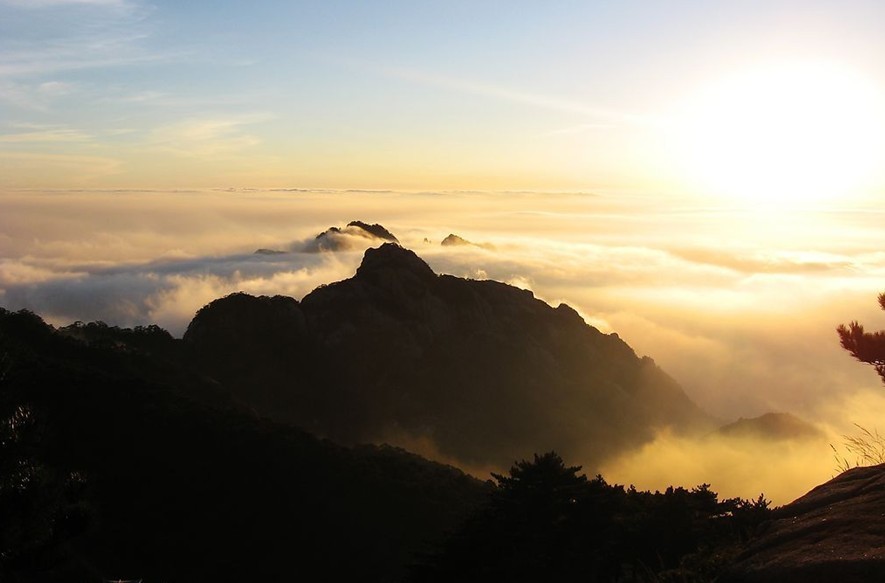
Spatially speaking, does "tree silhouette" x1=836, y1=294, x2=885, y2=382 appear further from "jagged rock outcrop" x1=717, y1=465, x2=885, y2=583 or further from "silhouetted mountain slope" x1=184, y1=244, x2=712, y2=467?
"silhouetted mountain slope" x1=184, y1=244, x2=712, y2=467

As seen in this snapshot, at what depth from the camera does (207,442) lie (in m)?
51.6

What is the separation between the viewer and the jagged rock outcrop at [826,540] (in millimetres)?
9719

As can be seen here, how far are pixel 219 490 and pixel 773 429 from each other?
11859 cm

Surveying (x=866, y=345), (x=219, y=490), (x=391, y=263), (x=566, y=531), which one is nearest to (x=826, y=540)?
(x=866, y=345)

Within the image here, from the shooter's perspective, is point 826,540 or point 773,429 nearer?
point 826,540

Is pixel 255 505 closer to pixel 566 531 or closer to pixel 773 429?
pixel 566 531

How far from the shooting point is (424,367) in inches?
4532

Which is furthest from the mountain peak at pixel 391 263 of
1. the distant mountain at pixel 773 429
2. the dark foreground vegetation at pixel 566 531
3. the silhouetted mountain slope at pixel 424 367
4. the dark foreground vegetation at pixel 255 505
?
the dark foreground vegetation at pixel 566 531

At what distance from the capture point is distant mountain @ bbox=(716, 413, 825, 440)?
134000mm

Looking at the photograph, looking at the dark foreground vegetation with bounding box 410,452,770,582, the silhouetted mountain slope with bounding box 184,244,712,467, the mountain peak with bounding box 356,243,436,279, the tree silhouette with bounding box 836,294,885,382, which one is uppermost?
the tree silhouette with bounding box 836,294,885,382

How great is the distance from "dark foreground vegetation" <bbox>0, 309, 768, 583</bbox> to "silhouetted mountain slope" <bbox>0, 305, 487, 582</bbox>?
0.13 metres

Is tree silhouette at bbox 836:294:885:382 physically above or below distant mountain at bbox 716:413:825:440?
above

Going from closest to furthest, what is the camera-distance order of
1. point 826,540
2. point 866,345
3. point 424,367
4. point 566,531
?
point 826,540 → point 866,345 → point 566,531 → point 424,367

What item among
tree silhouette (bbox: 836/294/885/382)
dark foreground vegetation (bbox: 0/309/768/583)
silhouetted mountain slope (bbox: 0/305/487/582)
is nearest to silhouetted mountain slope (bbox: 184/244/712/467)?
dark foreground vegetation (bbox: 0/309/768/583)
